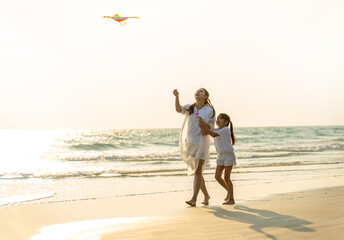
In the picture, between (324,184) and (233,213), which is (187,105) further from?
(324,184)

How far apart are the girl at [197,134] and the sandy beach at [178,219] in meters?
0.56

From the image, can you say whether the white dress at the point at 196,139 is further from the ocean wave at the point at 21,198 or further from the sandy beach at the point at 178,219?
the ocean wave at the point at 21,198

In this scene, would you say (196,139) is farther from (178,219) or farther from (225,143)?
(178,219)

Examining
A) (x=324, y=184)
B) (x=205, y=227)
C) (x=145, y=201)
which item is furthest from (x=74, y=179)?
(x=205, y=227)

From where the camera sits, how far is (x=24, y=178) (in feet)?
38.3

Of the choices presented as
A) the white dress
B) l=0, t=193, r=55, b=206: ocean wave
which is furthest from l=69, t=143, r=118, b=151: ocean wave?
the white dress

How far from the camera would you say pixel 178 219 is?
556 cm

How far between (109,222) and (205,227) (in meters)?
1.36

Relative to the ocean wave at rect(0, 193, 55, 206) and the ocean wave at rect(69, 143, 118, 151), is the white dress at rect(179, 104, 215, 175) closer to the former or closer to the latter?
the ocean wave at rect(0, 193, 55, 206)

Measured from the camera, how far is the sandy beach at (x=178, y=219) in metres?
→ 4.65

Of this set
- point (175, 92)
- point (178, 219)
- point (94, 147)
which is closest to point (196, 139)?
point (175, 92)

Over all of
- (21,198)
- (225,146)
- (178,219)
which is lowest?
(21,198)

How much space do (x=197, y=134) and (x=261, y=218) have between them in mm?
1941

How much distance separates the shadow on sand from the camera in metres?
4.75
